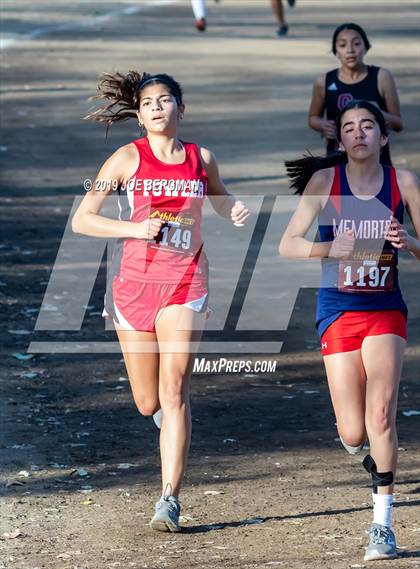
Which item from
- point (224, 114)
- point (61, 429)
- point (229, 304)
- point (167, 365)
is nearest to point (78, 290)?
point (229, 304)

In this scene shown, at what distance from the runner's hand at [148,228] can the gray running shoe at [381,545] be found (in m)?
1.84

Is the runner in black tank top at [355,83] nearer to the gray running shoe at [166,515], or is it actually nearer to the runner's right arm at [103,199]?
the runner's right arm at [103,199]

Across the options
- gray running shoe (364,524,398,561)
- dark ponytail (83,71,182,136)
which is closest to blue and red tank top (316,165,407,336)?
gray running shoe (364,524,398,561)

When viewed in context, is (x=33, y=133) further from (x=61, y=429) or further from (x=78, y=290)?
(x=61, y=429)

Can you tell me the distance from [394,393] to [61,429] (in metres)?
3.14

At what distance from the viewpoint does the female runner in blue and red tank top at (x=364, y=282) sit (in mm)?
6887

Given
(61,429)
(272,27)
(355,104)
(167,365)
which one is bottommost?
(61,429)

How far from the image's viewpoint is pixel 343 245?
Answer: 22.2 ft

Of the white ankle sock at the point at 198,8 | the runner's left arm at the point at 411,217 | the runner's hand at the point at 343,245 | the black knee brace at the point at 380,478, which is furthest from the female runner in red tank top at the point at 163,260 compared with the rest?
the white ankle sock at the point at 198,8

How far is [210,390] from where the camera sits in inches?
410

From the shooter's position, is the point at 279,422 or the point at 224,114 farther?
the point at 224,114

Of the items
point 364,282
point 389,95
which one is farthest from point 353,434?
point 389,95

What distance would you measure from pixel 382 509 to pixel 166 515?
3.75ft

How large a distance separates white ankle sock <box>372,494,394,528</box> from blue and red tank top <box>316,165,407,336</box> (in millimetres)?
872
